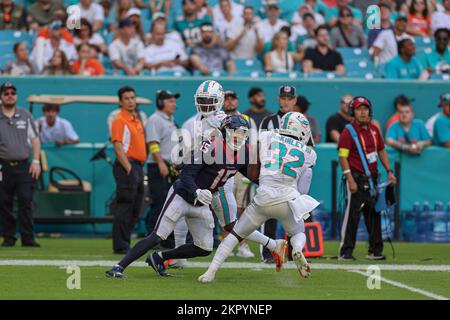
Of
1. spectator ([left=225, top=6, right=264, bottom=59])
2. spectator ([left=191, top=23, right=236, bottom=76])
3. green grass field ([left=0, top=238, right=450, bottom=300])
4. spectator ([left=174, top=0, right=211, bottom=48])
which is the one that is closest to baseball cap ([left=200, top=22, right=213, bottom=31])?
spectator ([left=191, top=23, right=236, bottom=76])

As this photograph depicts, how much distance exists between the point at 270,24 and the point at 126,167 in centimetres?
673

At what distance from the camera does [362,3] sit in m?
19.2

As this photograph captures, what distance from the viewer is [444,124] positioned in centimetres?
1728

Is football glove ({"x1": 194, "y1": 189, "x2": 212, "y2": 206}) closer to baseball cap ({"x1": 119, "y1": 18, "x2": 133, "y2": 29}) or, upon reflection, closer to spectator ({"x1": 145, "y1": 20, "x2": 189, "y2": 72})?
spectator ({"x1": 145, "y1": 20, "x2": 189, "y2": 72})

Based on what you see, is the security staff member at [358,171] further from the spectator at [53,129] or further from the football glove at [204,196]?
the spectator at [53,129]

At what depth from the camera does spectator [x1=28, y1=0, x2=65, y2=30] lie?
1919 cm

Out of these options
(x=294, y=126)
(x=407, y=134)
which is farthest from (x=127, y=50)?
(x=294, y=126)

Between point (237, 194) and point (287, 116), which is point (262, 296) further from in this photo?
point (237, 194)

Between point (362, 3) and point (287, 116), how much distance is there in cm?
909

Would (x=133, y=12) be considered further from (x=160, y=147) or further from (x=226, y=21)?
(x=160, y=147)

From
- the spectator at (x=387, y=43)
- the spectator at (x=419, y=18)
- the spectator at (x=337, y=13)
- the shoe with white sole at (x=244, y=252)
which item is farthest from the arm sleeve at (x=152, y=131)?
the spectator at (x=419, y=18)

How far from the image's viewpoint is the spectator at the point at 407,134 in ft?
55.8
